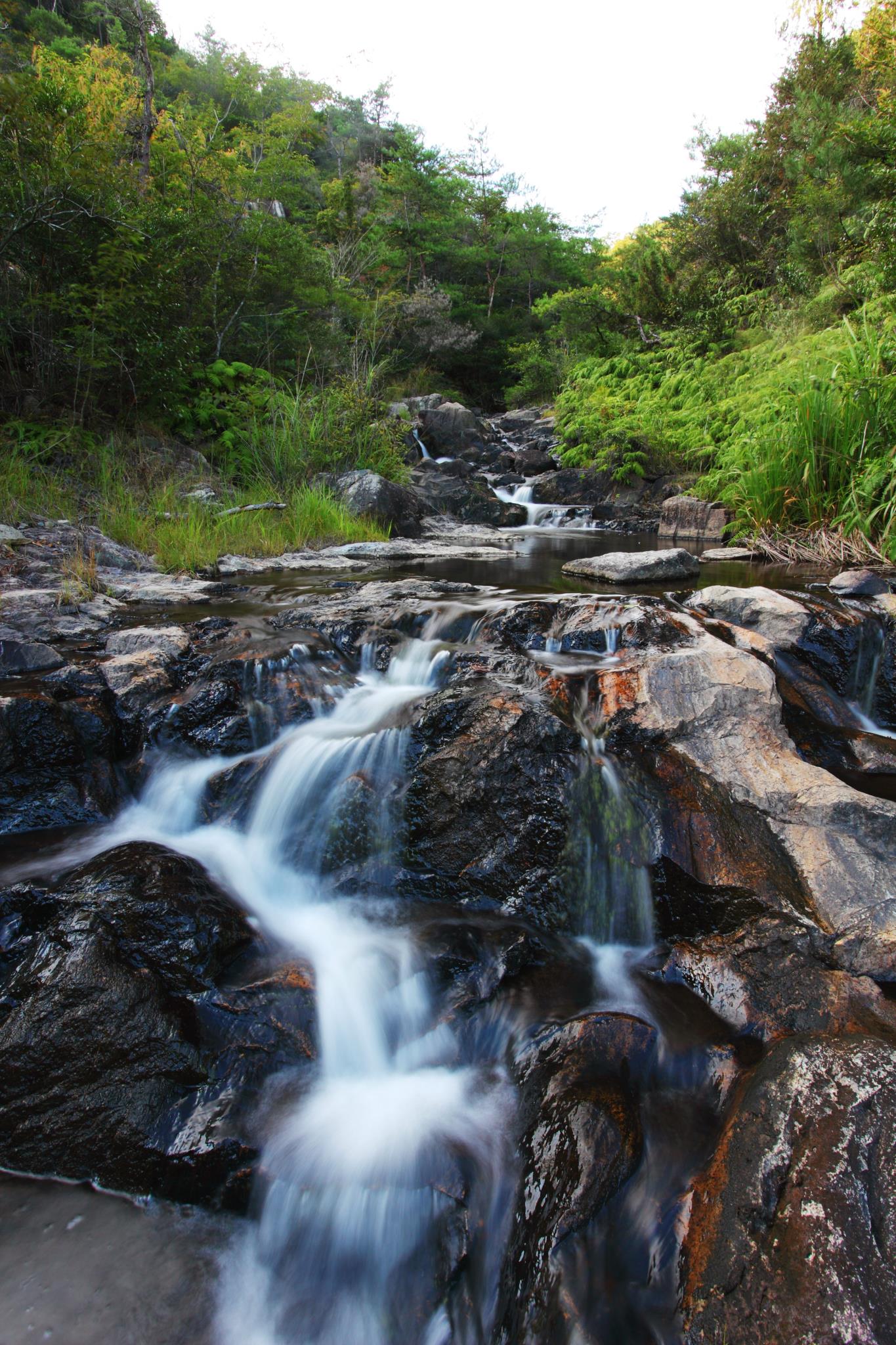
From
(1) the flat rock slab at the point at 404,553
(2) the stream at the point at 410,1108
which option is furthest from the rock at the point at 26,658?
(1) the flat rock slab at the point at 404,553

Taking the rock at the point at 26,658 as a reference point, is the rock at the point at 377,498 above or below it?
above

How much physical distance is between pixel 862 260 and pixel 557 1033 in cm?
1524

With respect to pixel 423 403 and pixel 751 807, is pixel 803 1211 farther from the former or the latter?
pixel 423 403

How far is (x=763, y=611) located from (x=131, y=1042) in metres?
4.22

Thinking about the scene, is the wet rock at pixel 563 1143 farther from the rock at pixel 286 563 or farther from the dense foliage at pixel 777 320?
the rock at pixel 286 563

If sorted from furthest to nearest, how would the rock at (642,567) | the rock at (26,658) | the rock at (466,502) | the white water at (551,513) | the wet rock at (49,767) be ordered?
the white water at (551,513) < the rock at (466,502) < the rock at (642,567) < the rock at (26,658) < the wet rock at (49,767)

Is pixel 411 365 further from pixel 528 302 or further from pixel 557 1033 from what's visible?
pixel 557 1033

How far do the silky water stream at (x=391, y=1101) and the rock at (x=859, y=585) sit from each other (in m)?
2.91

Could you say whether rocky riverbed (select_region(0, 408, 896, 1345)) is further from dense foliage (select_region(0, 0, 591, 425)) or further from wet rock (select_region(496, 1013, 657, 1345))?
dense foliage (select_region(0, 0, 591, 425))

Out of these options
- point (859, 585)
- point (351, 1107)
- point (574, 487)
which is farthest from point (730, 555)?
point (351, 1107)

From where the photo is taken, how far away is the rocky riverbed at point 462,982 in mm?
1527

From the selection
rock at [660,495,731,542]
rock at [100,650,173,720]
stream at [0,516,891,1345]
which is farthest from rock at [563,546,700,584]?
rock at [100,650,173,720]

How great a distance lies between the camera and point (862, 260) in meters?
11.9

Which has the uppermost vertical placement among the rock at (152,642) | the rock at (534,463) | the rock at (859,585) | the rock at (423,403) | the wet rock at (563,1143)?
the rock at (423,403)
